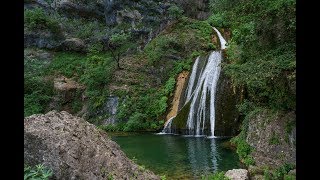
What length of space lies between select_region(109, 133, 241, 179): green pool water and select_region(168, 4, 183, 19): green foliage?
16.1 metres

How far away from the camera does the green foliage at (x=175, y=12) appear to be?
31781 millimetres

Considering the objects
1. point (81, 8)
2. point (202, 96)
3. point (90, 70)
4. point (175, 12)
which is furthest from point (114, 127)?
point (81, 8)

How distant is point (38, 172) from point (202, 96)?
51.5ft

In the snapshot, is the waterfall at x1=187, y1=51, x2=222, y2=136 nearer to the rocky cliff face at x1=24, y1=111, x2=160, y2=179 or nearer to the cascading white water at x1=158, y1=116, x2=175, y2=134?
the cascading white water at x1=158, y1=116, x2=175, y2=134

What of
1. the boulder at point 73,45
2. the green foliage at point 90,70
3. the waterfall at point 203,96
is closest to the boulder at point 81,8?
the boulder at point 73,45

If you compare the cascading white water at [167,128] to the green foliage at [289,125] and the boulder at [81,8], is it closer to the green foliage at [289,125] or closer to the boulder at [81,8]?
the green foliage at [289,125]

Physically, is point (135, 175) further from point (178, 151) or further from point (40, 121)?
point (178, 151)

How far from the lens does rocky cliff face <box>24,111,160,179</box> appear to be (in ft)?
21.2

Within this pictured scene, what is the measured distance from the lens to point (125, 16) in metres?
34.0

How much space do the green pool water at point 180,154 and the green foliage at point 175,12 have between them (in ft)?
52.7

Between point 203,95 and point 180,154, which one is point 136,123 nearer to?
point 203,95

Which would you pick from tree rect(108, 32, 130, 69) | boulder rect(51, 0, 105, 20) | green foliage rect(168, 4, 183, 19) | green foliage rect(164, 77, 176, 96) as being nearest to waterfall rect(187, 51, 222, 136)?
green foliage rect(164, 77, 176, 96)
